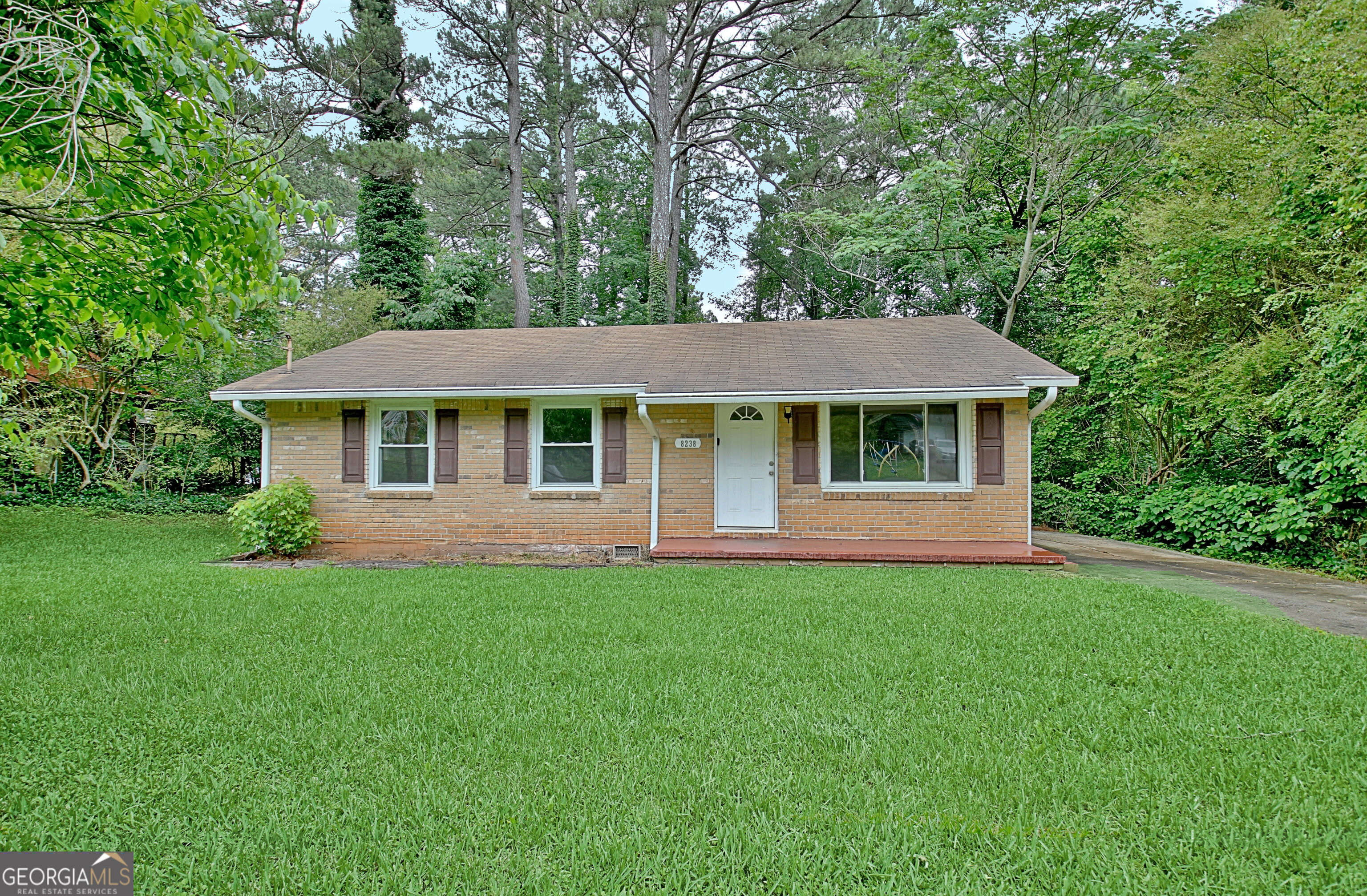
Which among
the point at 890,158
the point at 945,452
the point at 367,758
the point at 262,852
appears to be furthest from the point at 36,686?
the point at 890,158

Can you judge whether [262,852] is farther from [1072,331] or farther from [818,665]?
[1072,331]

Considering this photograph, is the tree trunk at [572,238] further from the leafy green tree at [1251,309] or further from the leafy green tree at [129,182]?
the leafy green tree at [129,182]

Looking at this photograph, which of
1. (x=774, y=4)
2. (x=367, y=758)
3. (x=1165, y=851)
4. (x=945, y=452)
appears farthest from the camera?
(x=774, y=4)

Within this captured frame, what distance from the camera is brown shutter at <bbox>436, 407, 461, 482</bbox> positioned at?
1002 cm

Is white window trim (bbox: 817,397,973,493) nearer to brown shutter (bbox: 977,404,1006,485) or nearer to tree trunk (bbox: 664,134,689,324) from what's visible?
brown shutter (bbox: 977,404,1006,485)

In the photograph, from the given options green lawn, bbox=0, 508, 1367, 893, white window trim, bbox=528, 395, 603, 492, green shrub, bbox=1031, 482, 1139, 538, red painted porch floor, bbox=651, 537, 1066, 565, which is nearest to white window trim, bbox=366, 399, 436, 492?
white window trim, bbox=528, 395, 603, 492

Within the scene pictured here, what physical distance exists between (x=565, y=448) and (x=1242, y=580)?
29.9 feet

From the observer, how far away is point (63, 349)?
14.1ft

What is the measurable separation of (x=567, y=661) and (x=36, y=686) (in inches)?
127

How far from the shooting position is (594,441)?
32.5 feet

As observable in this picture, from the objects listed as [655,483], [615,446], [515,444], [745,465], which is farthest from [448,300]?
[745,465]

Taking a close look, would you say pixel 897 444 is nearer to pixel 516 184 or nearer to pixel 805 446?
pixel 805 446

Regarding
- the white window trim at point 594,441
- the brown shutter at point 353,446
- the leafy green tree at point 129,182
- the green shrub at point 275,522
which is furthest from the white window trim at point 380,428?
the leafy green tree at point 129,182

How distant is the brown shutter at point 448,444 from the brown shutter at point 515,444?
81cm
